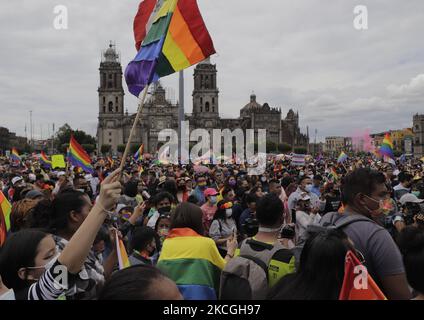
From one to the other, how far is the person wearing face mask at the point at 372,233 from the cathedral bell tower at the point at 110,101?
9154 cm

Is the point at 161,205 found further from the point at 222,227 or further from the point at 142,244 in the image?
the point at 142,244

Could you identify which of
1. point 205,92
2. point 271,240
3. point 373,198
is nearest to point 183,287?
point 271,240

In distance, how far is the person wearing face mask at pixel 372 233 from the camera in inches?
113

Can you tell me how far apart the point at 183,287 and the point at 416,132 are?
106 metres

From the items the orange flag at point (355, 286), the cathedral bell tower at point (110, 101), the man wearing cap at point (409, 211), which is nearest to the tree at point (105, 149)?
the cathedral bell tower at point (110, 101)

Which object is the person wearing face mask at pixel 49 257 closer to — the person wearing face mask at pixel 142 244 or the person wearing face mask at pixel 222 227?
the person wearing face mask at pixel 142 244

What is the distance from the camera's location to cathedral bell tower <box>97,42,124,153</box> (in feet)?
300

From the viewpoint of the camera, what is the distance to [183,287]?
3.41m

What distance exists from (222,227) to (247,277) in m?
2.93

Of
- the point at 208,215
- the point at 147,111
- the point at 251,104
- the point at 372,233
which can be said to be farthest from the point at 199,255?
the point at 251,104

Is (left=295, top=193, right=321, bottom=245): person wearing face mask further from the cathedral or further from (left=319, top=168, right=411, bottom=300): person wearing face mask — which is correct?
the cathedral

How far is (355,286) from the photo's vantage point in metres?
2.16

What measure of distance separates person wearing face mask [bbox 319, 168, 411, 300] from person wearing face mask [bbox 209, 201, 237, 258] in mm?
2547
